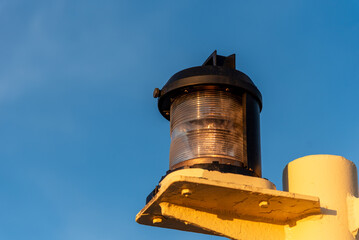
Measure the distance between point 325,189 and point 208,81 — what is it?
1.43m

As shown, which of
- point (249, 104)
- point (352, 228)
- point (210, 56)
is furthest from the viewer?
point (210, 56)

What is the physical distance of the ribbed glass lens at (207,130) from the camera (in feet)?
19.9

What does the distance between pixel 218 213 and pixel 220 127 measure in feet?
2.60

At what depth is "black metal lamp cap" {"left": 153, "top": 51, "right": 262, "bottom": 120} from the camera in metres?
6.26

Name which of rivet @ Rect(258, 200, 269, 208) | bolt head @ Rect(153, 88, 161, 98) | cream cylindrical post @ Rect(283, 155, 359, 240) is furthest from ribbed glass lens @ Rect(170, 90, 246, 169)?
cream cylindrical post @ Rect(283, 155, 359, 240)

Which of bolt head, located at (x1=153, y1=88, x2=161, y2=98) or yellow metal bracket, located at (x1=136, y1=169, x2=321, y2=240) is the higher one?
bolt head, located at (x1=153, y1=88, x2=161, y2=98)

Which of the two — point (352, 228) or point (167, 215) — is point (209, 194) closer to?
point (167, 215)

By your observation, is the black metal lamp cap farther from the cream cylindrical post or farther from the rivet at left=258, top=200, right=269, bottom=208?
the rivet at left=258, top=200, right=269, bottom=208

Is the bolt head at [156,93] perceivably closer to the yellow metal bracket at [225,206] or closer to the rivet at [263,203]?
the yellow metal bracket at [225,206]

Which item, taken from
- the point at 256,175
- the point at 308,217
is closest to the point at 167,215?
the point at 256,175

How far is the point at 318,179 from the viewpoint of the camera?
611 cm

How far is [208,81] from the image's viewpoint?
6238mm

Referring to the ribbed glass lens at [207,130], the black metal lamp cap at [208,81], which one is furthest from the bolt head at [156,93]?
the ribbed glass lens at [207,130]

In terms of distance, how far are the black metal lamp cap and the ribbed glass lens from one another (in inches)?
2.9
